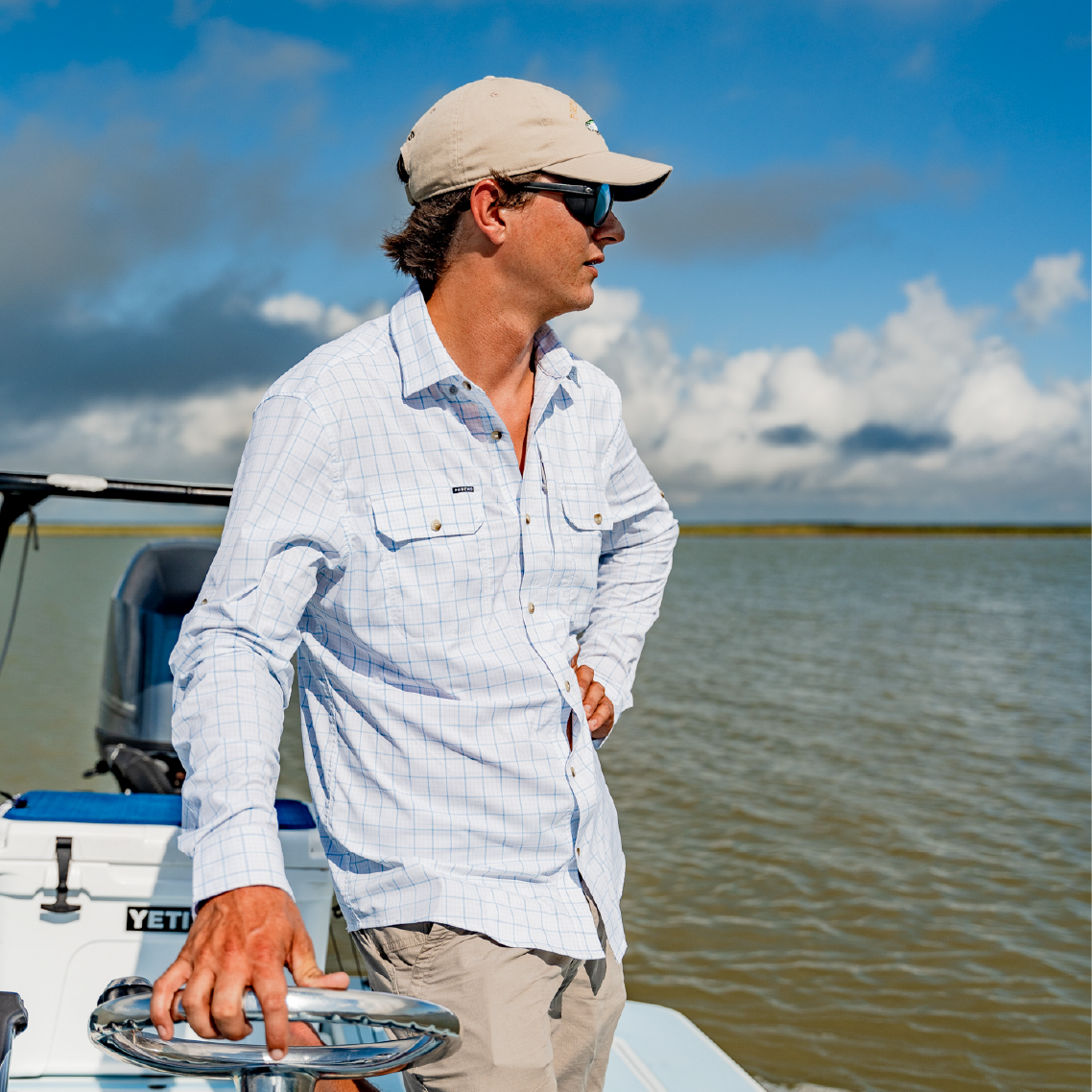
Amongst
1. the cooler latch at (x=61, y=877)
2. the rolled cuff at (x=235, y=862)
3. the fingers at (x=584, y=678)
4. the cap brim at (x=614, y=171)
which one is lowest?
the cooler latch at (x=61, y=877)

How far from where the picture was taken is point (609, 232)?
167 centimetres

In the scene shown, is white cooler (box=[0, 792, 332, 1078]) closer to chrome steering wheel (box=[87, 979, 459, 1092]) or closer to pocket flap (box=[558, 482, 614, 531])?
pocket flap (box=[558, 482, 614, 531])

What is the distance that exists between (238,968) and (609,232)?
1.15 meters

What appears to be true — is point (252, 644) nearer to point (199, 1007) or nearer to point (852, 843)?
point (199, 1007)

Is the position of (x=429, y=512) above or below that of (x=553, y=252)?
below

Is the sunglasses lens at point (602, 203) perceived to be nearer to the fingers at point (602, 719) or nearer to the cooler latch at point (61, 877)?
the fingers at point (602, 719)

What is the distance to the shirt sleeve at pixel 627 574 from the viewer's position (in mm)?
2033

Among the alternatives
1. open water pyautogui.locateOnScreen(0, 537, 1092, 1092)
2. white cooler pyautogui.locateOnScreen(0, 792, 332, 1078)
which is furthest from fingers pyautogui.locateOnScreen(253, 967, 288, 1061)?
open water pyautogui.locateOnScreen(0, 537, 1092, 1092)

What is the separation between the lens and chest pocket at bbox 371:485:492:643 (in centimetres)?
150

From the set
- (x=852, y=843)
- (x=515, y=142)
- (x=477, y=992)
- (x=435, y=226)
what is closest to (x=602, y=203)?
(x=515, y=142)

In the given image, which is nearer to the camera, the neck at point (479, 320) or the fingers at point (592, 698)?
the neck at point (479, 320)

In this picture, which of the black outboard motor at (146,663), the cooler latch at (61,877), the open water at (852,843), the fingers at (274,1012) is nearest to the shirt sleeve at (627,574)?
the fingers at (274,1012)

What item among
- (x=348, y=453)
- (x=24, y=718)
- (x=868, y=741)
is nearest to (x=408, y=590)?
(x=348, y=453)

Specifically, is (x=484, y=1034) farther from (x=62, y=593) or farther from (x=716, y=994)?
(x=62, y=593)
